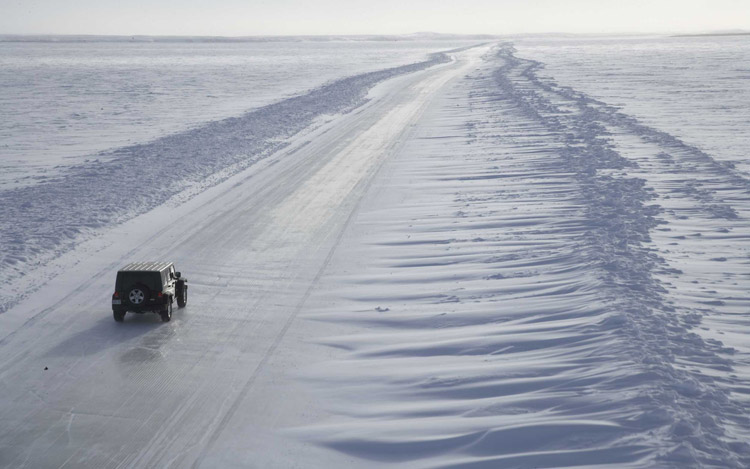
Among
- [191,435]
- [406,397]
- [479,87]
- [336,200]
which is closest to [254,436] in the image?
[191,435]

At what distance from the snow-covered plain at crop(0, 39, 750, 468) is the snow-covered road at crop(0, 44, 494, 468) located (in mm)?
29

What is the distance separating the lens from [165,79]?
50.7 meters

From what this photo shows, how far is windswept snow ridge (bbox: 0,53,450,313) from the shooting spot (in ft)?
35.7

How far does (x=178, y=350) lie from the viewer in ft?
23.5

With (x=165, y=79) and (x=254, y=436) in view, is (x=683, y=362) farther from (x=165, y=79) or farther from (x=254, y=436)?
(x=165, y=79)

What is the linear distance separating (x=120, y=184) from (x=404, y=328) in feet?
32.2

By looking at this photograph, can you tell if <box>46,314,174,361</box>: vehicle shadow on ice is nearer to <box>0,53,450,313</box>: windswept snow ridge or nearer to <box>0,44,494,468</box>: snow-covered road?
<box>0,44,494,468</box>: snow-covered road

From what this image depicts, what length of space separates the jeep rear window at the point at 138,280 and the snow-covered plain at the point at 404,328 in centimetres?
45

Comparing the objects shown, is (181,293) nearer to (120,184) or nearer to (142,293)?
(142,293)

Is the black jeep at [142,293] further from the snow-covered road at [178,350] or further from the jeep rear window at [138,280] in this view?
the snow-covered road at [178,350]

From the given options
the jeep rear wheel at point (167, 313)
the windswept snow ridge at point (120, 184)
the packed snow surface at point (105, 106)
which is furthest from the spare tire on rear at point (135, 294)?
A: the packed snow surface at point (105, 106)

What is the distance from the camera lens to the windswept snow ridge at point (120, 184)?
428 inches

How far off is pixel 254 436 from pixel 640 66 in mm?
59587

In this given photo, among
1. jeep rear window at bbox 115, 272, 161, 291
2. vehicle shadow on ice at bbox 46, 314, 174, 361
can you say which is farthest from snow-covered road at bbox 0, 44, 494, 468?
jeep rear window at bbox 115, 272, 161, 291
